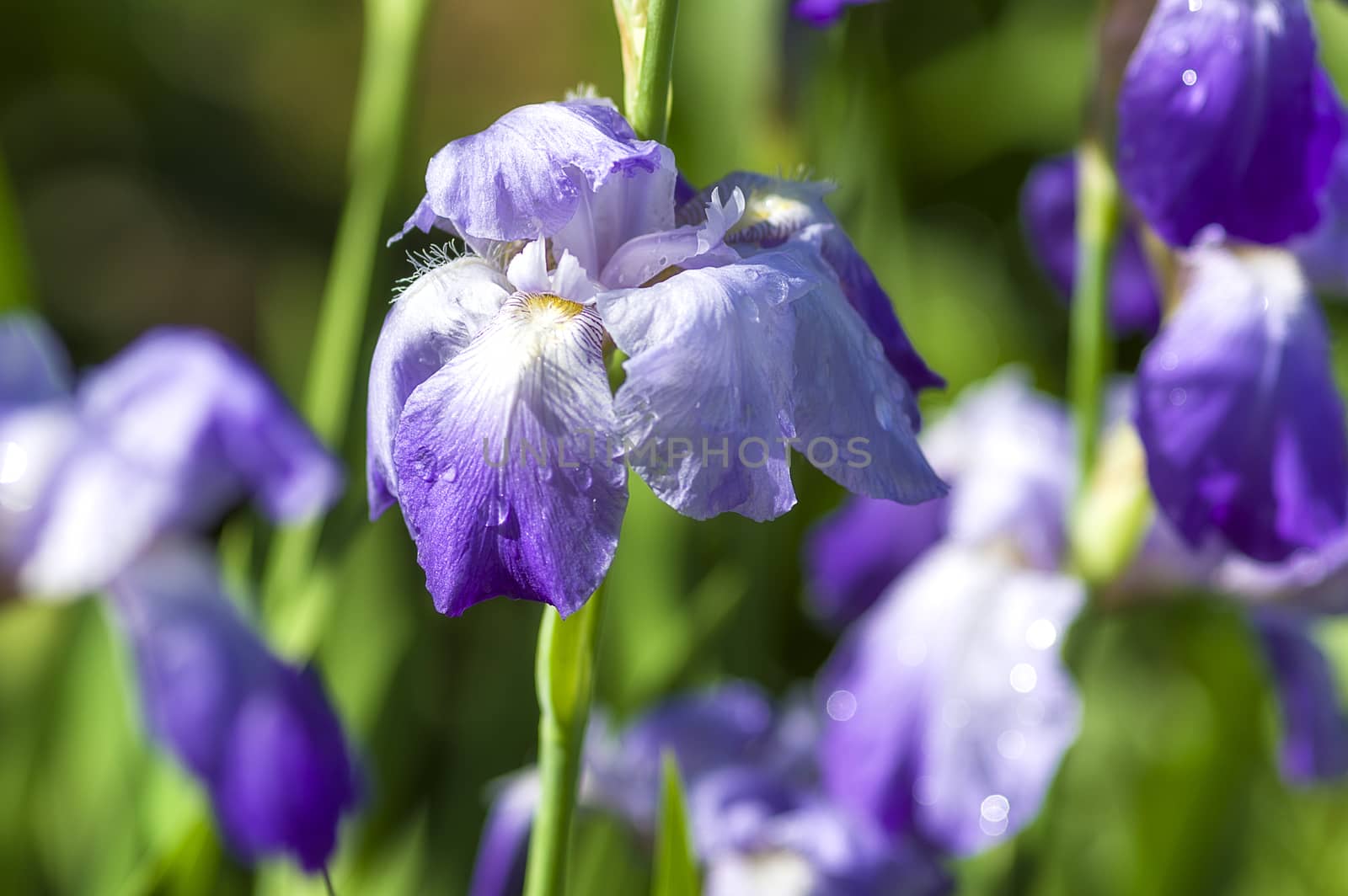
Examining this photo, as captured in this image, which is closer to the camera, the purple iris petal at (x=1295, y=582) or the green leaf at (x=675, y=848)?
the green leaf at (x=675, y=848)

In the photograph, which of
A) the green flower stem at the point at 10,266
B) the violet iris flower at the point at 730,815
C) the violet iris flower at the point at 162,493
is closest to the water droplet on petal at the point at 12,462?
the violet iris flower at the point at 162,493

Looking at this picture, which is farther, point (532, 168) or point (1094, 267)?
point (1094, 267)

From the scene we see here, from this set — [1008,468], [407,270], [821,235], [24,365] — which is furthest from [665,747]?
[407,270]

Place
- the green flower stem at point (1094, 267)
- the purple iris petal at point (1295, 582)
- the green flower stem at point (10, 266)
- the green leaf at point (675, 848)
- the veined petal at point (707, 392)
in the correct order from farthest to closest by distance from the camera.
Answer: the green flower stem at point (10, 266) < the purple iris petal at point (1295, 582) < the green flower stem at point (1094, 267) < the green leaf at point (675, 848) < the veined petal at point (707, 392)

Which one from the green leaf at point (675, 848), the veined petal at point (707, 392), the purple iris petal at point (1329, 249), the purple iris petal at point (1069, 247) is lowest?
the green leaf at point (675, 848)

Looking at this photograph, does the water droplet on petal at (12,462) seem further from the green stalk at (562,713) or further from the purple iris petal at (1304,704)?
the purple iris petal at (1304,704)

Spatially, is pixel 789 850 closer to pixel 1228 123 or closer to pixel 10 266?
pixel 1228 123
